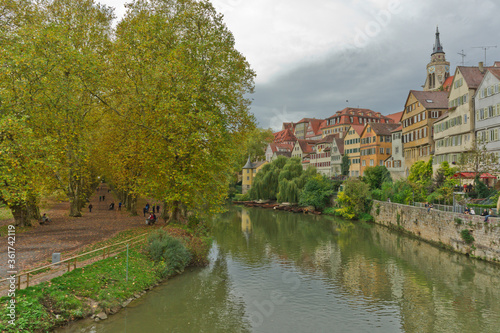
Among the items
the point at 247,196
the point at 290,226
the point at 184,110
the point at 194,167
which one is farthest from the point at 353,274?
the point at 247,196

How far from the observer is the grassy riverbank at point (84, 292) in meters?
11.4

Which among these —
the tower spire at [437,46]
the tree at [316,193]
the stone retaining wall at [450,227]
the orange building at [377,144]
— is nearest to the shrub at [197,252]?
the stone retaining wall at [450,227]

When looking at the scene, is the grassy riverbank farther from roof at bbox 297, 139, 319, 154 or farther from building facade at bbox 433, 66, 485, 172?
roof at bbox 297, 139, 319, 154

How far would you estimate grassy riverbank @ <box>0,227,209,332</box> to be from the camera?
11.4 metres

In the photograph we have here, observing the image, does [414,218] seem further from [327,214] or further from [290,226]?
[327,214]

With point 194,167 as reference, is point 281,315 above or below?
below

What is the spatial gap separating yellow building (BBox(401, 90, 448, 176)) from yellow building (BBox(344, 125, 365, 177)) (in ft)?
44.3

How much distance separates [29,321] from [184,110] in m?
16.1

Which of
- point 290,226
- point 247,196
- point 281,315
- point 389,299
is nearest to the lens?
point 281,315

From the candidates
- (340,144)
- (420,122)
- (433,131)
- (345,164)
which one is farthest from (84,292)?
(340,144)

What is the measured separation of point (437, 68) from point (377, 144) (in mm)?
47494

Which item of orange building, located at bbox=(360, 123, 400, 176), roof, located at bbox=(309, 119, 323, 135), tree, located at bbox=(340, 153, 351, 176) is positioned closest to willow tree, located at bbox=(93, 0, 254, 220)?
orange building, located at bbox=(360, 123, 400, 176)

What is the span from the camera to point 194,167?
24422 mm

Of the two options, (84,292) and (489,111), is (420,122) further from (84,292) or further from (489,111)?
(84,292)
